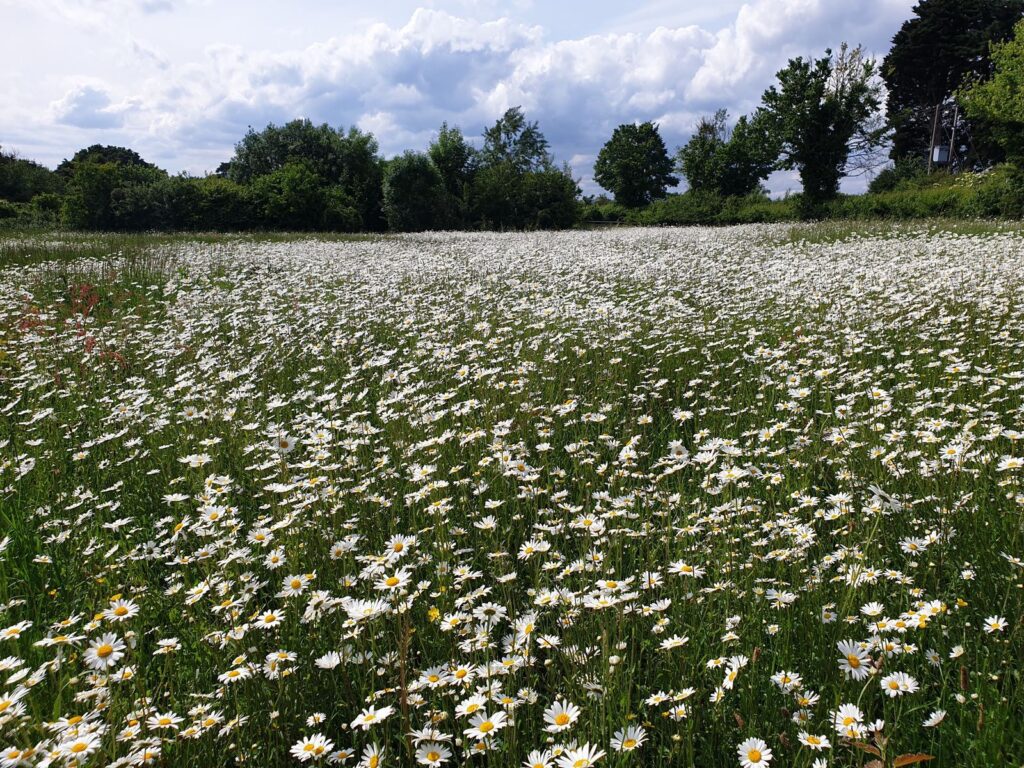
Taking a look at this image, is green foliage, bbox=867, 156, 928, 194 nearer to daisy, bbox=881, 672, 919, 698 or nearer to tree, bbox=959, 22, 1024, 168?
tree, bbox=959, 22, 1024, 168

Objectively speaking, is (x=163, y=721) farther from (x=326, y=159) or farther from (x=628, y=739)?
(x=326, y=159)

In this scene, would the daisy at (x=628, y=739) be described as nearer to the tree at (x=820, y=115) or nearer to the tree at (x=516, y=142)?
the tree at (x=820, y=115)

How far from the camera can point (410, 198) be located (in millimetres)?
39750

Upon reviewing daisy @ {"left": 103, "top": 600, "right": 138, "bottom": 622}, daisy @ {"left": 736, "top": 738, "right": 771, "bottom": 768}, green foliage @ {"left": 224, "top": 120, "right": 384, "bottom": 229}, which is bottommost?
daisy @ {"left": 736, "top": 738, "right": 771, "bottom": 768}

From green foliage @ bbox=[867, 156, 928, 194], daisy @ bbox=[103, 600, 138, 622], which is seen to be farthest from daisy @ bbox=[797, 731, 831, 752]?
green foliage @ bbox=[867, 156, 928, 194]

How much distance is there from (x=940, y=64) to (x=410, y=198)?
140 feet

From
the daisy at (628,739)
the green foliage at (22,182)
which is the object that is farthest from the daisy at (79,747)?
the green foliage at (22,182)

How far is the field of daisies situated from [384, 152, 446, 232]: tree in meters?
34.2

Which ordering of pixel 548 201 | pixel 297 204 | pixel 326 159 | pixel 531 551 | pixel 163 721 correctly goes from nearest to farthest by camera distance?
pixel 163 721
pixel 531 551
pixel 297 204
pixel 548 201
pixel 326 159

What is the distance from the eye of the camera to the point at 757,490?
10.7 ft

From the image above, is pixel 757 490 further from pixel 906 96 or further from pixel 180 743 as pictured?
pixel 906 96

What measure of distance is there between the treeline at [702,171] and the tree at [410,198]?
9cm

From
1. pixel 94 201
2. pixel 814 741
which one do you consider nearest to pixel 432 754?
pixel 814 741

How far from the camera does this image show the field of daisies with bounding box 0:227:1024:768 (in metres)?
1.84
